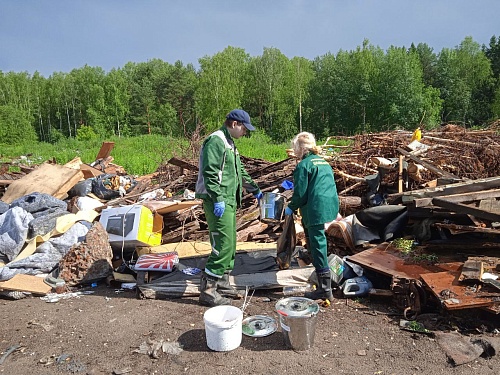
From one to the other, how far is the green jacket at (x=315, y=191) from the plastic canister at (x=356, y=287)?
998 millimetres

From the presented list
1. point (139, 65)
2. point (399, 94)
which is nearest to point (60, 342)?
point (399, 94)

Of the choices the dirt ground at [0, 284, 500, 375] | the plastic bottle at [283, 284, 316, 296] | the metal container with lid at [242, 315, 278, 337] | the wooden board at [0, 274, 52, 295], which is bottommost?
the dirt ground at [0, 284, 500, 375]

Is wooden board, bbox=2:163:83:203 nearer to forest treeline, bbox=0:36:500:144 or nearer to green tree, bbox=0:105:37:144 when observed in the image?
forest treeline, bbox=0:36:500:144

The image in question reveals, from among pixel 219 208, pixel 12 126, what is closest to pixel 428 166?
pixel 219 208

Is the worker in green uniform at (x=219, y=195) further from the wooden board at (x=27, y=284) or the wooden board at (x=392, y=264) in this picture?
the wooden board at (x=27, y=284)

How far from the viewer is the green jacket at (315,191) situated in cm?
425

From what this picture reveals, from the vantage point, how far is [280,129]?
46.4m

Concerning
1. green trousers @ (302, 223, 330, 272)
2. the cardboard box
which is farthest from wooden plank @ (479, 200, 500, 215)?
the cardboard box

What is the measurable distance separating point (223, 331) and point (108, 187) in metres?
6.13

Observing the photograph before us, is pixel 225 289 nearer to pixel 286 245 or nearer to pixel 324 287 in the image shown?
pixel 286 245

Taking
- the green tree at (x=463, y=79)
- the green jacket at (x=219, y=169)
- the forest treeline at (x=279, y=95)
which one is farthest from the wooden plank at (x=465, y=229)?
the green tree at (x=463, y=79)

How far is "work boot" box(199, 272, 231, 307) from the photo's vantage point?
4492 mm

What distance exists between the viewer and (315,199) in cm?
426

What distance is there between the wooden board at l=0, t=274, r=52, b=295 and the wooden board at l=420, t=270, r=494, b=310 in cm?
465
